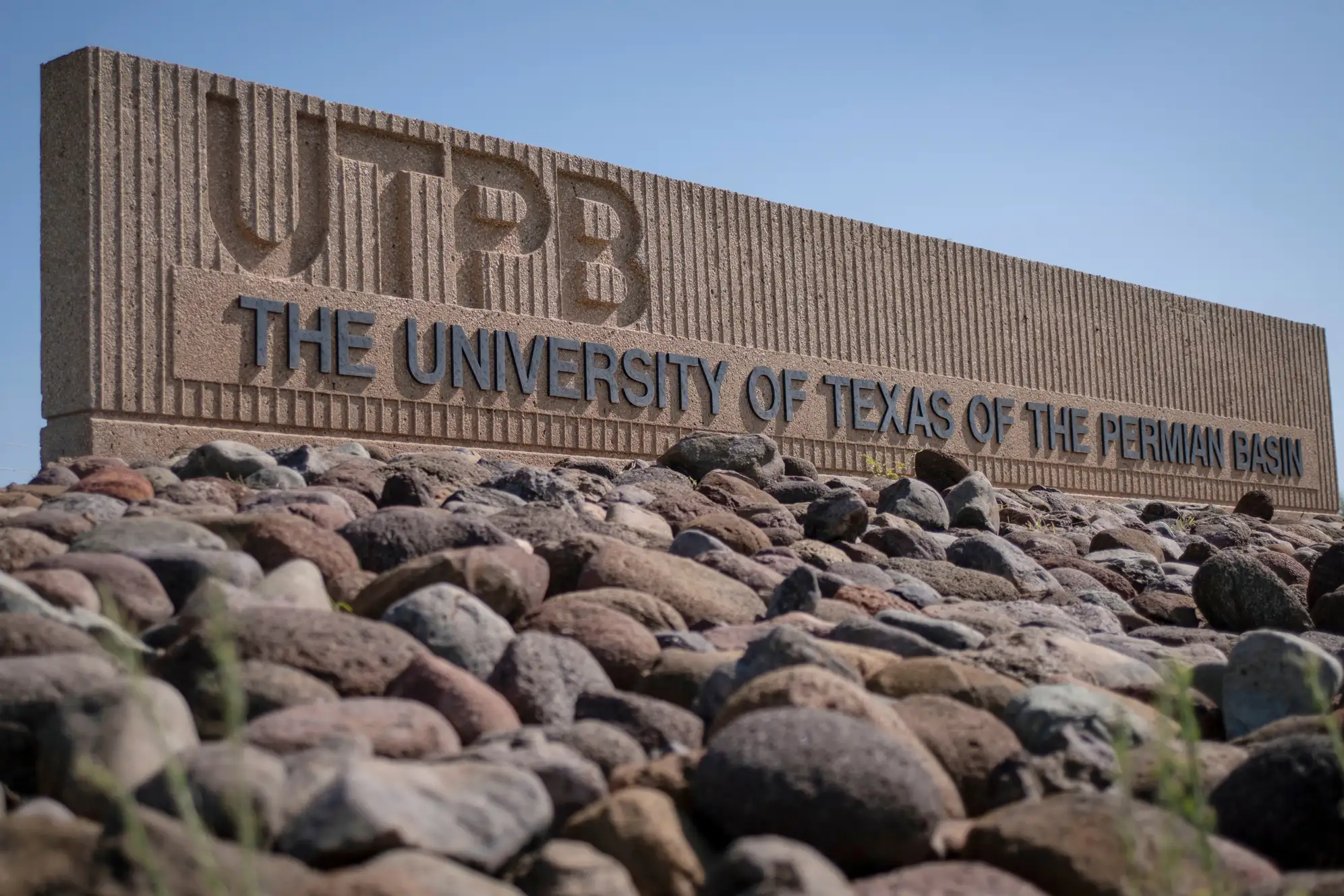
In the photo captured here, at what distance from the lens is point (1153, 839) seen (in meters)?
1.96

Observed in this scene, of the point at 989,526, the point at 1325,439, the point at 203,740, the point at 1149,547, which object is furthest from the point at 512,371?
the point at 1325,439

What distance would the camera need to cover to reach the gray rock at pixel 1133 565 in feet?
18.5

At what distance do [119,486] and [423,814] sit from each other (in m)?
3.12

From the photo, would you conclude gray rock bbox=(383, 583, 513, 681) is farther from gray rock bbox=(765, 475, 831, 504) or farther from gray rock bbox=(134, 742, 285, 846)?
gray rock bbox=(765, 475, 831, 504)

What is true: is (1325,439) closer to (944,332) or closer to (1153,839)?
(944,332)

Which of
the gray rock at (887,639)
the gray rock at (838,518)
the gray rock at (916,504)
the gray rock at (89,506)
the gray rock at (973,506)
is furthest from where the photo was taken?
the gray rock at (973,506)

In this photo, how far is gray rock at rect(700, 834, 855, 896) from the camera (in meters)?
1.69

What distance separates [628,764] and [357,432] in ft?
20.2

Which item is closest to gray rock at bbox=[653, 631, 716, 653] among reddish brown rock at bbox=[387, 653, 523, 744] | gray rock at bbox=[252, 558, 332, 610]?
reddish brown rock at bbox=[387, 653, 523, 744]

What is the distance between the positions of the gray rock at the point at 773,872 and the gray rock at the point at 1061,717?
93 cm

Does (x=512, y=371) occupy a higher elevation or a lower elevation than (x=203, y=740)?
higher

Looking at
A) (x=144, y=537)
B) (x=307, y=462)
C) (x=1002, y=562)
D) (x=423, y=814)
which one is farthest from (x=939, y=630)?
(x=307, y=462)

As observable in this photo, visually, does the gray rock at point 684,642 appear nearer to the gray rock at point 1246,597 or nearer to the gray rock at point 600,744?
the gray rock at point 600,744

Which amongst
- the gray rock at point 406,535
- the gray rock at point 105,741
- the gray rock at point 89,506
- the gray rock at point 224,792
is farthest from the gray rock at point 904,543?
the gray rock at point 224,792
